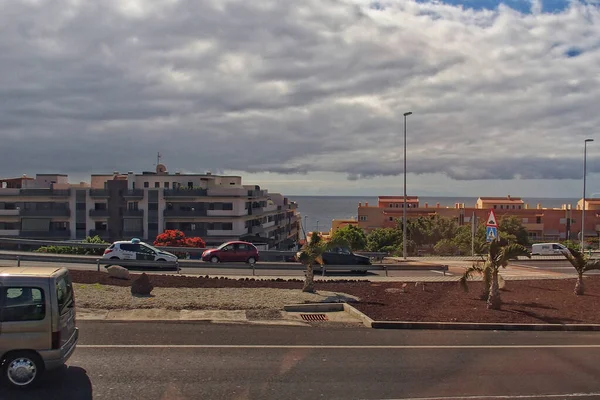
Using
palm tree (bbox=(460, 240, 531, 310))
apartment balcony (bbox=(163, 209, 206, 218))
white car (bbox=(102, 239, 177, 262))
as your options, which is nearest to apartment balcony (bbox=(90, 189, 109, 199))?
apartment balcony (bbox=(163, 209, 206, 218))

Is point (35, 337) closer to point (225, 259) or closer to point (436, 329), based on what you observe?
point (436, 329)

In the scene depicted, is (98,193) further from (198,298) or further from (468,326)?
(468,326)

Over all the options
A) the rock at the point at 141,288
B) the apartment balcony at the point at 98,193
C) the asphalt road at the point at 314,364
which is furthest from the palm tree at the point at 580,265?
the apartment balcony at the point at 98,193

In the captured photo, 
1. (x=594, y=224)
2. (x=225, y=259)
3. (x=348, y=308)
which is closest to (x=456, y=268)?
(x=225, y=259)

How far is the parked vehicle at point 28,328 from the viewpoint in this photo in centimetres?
836

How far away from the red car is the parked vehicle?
24.2m

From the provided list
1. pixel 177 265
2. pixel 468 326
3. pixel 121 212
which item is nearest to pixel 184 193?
pixel 121 212

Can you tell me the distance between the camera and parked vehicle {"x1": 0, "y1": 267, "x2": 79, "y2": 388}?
836cm

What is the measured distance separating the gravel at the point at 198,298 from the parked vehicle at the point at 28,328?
20.8 ft

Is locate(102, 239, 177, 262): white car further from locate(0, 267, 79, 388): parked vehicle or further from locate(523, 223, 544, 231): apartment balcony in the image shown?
locate(523, 223, 544, 231): apartment balcony

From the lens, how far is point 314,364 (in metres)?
10.4

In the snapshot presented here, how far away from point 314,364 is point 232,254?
2308 cm

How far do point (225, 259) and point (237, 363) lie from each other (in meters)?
22.8

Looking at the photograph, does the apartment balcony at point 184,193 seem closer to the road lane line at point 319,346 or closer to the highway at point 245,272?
the highway at point 245,272
